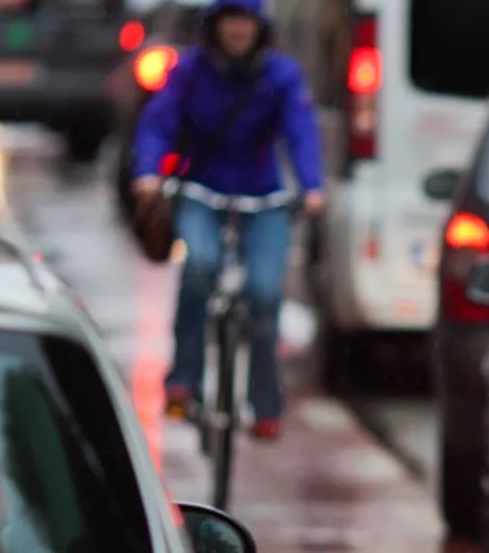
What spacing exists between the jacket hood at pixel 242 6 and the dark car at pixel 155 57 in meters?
8.10

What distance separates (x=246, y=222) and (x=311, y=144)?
353 mm

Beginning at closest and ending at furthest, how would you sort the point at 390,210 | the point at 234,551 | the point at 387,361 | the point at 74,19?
the point at 234,551
the point at 390,210
the point at 387,361
the point at 74,19

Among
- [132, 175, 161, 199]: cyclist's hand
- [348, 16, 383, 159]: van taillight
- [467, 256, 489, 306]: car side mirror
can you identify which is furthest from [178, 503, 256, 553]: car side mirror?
[348, 16, 383, 159]: van taillight

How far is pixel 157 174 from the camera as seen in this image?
28.9 ft

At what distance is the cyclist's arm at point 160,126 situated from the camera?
8797 mm

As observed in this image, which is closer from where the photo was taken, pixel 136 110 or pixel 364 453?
pixel 364 453

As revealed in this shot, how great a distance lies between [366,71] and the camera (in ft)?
37.5

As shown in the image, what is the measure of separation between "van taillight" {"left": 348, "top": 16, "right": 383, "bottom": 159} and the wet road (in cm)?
118

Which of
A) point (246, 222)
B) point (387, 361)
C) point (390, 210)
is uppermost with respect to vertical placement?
point (246, 222)

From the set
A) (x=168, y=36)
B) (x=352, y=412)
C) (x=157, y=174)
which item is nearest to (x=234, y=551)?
(x=157, y=174)

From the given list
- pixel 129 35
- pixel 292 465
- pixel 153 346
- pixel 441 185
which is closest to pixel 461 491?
pixel 441 185

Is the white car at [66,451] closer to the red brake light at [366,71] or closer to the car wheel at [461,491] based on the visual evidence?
the car wheel at [461,491]

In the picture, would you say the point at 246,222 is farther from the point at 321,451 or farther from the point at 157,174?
the point at 321,451

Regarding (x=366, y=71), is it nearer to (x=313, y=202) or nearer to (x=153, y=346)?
(x=153, y=346)
